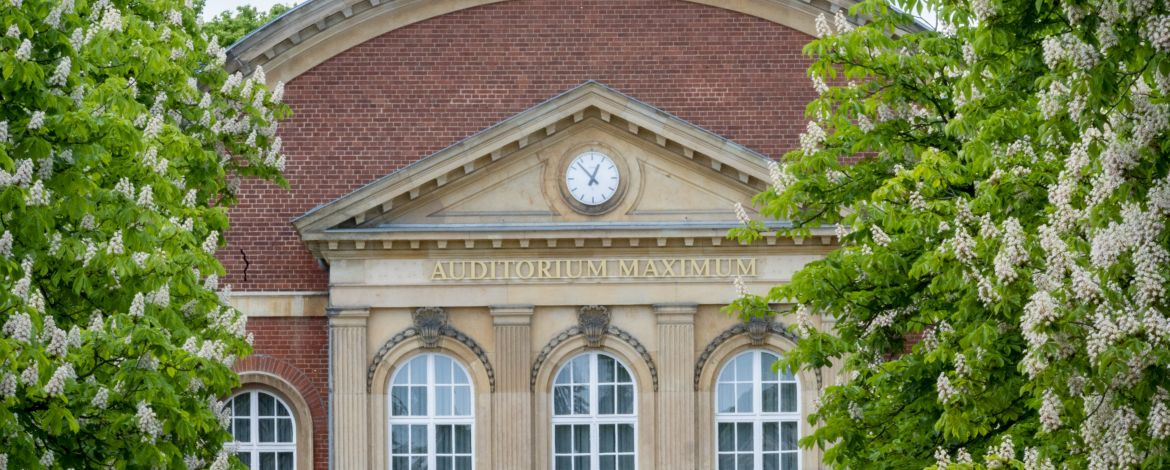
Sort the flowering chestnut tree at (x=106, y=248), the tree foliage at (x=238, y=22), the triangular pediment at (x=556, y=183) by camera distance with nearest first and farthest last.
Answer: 1. the flowering chestnut tree at (x=106, y=248)
2. the triangular pediment at (x=556, y=183)
3. the tree foliage at (x=238, y=22)

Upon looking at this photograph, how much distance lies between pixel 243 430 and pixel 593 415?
4795 mm

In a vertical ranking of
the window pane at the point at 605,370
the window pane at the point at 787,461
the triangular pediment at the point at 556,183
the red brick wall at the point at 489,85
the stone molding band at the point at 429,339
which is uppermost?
the red brick wall at the point at 489,85

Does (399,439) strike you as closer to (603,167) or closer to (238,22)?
(603,167)

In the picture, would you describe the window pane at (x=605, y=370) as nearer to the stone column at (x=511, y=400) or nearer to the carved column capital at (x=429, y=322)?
the stone column at (x=511, y=400)

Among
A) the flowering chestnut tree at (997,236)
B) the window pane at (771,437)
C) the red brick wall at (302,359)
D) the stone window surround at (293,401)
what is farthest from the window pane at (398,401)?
the flowering chestnut tree at (997,236)

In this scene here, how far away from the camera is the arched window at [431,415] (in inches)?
1372

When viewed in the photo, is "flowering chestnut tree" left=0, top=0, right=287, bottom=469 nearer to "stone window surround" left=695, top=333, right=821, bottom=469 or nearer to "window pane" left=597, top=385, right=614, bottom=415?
"window pane" left=597, top=385, right=614, bottom=415

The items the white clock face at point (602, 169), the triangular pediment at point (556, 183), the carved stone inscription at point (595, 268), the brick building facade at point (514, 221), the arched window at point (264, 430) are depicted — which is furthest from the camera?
the arched window at point (264, 430)

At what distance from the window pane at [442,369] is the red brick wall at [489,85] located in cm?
207

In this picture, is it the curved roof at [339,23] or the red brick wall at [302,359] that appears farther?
the curved roof at [339,23]

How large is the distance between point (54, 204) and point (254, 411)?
55.2 feet

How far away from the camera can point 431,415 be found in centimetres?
3488

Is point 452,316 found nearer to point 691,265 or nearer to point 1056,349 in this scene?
point 691,265

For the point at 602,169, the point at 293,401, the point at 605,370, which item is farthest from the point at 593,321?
the point at 293,401
